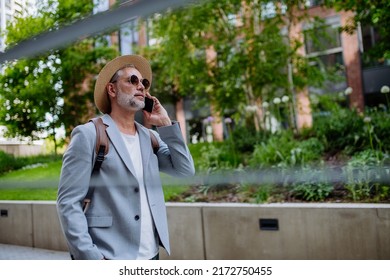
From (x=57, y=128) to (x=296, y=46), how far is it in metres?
2.37

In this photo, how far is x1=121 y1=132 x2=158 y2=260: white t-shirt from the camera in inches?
36.1

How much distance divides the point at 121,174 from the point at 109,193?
2.3 inches

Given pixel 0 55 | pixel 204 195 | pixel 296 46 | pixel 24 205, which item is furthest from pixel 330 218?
pixel 296 46

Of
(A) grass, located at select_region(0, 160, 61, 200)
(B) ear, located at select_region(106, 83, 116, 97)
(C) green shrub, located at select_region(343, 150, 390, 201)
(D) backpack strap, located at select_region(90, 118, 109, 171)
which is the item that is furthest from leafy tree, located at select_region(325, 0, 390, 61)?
(A) grass, located at select_region(0, 160, 61, 200)

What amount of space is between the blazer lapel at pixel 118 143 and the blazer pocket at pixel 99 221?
5.4 inches

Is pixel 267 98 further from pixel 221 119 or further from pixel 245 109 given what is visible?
pixel 221 119

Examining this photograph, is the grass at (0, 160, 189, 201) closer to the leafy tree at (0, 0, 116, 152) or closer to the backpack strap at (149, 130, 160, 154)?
the leafy tree at (0, 0, 116, 152)

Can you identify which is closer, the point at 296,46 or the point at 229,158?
the point at 229,158

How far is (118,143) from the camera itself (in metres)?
0.90

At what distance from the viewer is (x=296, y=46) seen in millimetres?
3094

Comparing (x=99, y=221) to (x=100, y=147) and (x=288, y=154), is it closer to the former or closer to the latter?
(x=100, y=147)

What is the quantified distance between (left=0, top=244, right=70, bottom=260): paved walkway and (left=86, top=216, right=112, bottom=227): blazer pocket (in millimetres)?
1265

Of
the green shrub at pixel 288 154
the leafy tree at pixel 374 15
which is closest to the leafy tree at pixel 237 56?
the leafy tree at pixel 374 15

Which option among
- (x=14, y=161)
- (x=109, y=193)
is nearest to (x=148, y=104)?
(x=109, y=193)
